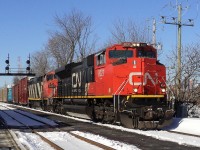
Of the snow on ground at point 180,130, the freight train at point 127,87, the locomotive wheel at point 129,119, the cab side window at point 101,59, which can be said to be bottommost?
the snow on ground at point 180,130

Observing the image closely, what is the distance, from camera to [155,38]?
37.5m

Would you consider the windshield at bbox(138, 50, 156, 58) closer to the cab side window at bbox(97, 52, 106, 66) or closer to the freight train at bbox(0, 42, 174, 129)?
the freight train at bbox(0, 42, 174, 129)

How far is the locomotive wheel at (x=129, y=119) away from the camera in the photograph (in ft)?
49.1

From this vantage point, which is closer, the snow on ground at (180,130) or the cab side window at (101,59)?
the snow on ground at (180,130)

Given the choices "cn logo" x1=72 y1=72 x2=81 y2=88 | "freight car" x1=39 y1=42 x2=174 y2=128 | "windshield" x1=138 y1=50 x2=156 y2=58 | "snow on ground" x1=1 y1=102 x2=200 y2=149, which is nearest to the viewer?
"snow on ground" x1=1 y1=102 x2=200 y2=149

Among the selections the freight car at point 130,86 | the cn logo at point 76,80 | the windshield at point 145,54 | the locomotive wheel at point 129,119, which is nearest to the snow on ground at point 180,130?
the locomotive wheel at point 129,119

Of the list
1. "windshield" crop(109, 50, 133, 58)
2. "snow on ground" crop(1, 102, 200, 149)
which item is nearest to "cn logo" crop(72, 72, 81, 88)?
"windshield" crop(109, 50, 133, 58)

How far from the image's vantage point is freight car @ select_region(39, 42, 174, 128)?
1493 cm

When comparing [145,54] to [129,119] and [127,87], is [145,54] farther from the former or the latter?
[129,119]

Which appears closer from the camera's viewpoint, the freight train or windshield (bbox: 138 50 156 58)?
the freight train

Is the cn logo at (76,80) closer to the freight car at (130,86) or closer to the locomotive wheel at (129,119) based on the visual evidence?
the freight car at (130,86)

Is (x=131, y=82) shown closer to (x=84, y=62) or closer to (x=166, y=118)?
Result: (x=166, y=118)

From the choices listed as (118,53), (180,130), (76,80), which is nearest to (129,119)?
(180,130)

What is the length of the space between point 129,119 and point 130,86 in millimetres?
1388
